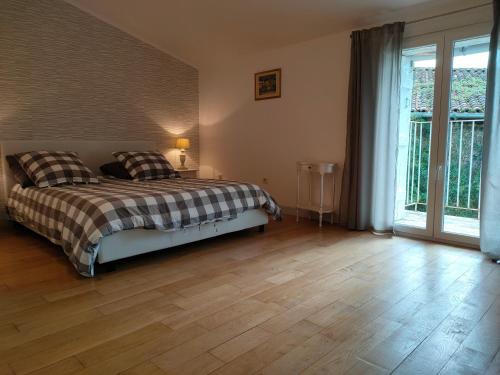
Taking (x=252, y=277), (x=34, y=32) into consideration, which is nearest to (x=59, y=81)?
(x=34, y=32)

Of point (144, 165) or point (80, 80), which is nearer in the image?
point (144, 165)

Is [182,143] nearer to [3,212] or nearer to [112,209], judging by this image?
[3,212]

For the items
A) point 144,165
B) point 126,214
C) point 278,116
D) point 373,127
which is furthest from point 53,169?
point 373,127

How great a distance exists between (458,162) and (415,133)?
0.51 meters

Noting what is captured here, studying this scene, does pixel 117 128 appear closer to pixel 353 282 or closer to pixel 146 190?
pixel 146 190

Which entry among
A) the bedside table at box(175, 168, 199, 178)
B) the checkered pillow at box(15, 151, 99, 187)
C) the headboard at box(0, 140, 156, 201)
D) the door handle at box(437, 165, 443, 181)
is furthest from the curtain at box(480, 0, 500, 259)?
the headboard at box(0, 140, 156, 201)

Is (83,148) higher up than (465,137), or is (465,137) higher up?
(465,137)

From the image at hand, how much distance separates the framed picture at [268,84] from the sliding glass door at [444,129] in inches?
65.8

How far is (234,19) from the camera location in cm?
433

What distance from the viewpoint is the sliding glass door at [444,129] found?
3404mm

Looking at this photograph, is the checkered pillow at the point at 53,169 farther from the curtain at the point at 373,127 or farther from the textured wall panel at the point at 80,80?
the curtain at the point at 373,127

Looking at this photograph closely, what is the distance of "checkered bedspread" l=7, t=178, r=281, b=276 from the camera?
8.82 feet

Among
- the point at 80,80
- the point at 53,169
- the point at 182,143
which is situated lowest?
the point at 53,169

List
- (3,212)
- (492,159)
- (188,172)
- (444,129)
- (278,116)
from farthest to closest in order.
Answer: (188,172)
(278,116)
(3,212)
(444,129)
(492,159)
